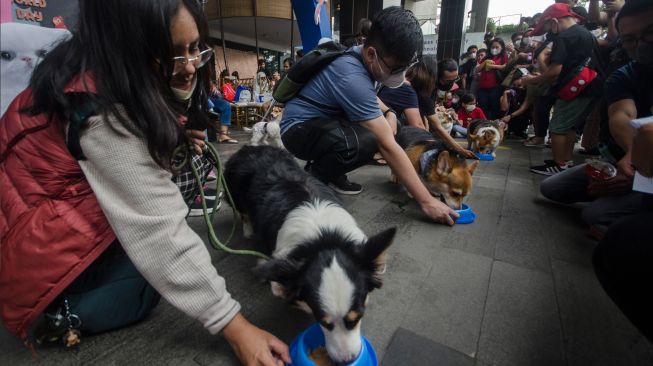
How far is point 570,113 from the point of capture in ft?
13.0

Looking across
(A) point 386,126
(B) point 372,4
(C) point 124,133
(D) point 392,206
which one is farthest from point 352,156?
(B) point 372,4

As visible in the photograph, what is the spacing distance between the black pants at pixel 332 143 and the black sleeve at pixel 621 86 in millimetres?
1593

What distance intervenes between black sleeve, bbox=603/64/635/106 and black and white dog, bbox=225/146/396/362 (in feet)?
6.56

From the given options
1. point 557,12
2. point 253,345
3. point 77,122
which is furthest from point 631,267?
point 557,12

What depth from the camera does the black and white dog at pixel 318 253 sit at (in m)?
1.17

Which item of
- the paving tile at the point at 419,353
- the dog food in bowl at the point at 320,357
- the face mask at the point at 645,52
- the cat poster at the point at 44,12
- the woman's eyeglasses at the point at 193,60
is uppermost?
the cat poster at the point at 44,12

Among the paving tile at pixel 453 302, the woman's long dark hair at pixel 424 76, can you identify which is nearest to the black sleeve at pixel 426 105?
the woman's long dark hair at pixel 424 76

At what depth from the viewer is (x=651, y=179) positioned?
3.40ft

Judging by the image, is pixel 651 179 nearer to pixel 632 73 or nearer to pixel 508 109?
pixel 632 73

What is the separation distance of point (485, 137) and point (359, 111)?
3.62 m

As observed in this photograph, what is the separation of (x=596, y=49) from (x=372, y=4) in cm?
765

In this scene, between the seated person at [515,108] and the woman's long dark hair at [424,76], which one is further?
A: the seated person at [515,108]

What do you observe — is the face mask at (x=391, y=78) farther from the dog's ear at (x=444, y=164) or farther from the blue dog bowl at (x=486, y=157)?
the blue dog bowl at (x=486, y=157)

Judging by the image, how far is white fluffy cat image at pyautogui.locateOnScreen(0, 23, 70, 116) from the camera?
0.98 meters
